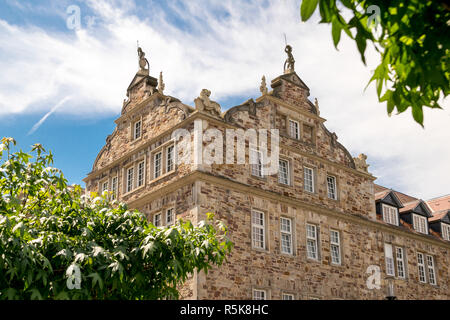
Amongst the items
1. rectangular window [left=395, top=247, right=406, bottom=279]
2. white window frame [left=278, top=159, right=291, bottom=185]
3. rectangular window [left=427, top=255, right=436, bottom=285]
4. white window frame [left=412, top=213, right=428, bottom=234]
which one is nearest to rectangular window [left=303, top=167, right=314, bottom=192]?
white window frame [left=278, top=159, right=291, bottom=185]

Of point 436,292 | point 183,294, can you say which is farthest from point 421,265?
point 183,294

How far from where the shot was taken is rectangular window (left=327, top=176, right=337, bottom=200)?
27.9m

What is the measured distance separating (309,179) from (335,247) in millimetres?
3304

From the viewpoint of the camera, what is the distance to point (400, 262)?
3031 cm

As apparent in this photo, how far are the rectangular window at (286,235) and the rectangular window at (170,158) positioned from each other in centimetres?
517

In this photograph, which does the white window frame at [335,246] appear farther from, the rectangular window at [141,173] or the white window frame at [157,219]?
the rectangular window at [141,173]

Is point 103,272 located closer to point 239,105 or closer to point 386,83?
point 386,83

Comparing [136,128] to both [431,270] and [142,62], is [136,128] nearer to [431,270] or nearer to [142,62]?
[142,62]

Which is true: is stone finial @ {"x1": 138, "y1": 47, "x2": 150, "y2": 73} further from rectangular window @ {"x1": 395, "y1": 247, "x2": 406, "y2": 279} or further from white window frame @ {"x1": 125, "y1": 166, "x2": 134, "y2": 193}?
rectangular window @ {"x1": 395, "y1": 247, "x2": 406, "y2": 279}

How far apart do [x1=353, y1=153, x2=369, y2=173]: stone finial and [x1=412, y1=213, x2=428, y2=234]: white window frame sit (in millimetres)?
5763

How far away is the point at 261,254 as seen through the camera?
23.3 metres

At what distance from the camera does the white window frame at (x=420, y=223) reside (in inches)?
1316

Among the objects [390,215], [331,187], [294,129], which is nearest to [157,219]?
[294,129]
